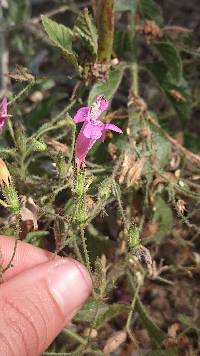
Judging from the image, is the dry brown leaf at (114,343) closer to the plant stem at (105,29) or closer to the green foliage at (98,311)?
the green foliage at (98,311)

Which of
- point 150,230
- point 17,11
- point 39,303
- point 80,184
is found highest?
point 17,11

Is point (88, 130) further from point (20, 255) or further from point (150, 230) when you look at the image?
point (150, 230)

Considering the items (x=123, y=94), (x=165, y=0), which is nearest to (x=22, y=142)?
(x=123, y=94)

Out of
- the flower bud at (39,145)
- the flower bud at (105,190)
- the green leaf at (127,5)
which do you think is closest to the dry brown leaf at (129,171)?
the flower bud at (105,190)

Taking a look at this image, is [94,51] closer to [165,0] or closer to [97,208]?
[97,208]

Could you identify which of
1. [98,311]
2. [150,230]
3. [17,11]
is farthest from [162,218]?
[17,11]
